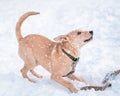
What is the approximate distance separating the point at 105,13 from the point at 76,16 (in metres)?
0.79

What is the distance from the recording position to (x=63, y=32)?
9.59 metres

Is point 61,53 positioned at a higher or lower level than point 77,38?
lower

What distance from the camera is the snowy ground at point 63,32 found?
19.7 ft

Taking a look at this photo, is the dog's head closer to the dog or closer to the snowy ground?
the dog

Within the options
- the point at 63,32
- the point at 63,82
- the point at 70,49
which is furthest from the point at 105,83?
the point at 63,32

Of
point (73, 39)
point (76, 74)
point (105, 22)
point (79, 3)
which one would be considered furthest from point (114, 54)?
point (79, 3)

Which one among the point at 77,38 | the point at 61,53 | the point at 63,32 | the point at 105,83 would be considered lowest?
the point at 105,83

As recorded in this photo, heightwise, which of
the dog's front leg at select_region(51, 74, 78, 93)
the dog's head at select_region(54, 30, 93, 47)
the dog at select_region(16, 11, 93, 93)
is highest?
the dog's head at select_region(54, 30, 93, 47)

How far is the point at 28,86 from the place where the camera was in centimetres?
609

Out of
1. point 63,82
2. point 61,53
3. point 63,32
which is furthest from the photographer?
point 63,32

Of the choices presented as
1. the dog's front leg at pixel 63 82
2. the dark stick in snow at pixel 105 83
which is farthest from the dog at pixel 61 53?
the dark stick in snow at pixel 105 83

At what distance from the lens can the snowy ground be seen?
19.7ft

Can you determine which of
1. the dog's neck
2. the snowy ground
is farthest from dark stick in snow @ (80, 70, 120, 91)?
the dog's neck

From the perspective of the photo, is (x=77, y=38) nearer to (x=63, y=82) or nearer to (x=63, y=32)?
(x=63, y=82)
